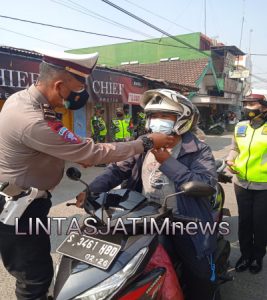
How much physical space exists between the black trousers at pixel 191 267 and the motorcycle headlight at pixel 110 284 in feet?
1.73

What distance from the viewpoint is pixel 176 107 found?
83.4 inches

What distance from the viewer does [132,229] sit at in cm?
177

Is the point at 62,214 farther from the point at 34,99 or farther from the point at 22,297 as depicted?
the point at 34,99

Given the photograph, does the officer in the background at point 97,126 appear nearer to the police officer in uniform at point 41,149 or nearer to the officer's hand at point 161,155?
the police officer in uniform at point 41,149

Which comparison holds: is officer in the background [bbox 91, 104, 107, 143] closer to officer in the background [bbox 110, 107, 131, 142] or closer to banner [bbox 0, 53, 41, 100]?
officer in the background [bbox 110, 107, 131, 142]

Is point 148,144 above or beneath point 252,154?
above

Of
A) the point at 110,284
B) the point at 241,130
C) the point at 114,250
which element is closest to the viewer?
the point at 110,284

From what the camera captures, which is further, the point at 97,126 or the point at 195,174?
the point at 97,126

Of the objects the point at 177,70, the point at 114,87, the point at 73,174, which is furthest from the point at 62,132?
the point at 177,70

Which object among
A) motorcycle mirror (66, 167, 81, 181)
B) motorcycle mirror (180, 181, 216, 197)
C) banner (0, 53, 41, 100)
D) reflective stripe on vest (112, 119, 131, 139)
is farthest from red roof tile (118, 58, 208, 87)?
motorcycle mirror (180, 181, 216, 197)

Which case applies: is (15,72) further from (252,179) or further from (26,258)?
(26,258)

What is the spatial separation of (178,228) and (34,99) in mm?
1197

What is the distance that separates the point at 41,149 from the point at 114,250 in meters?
0.67

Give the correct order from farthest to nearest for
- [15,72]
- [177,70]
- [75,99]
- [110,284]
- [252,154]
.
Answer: [177,70] < [15,72] < [252,154] < [75,99] < [110,284]
